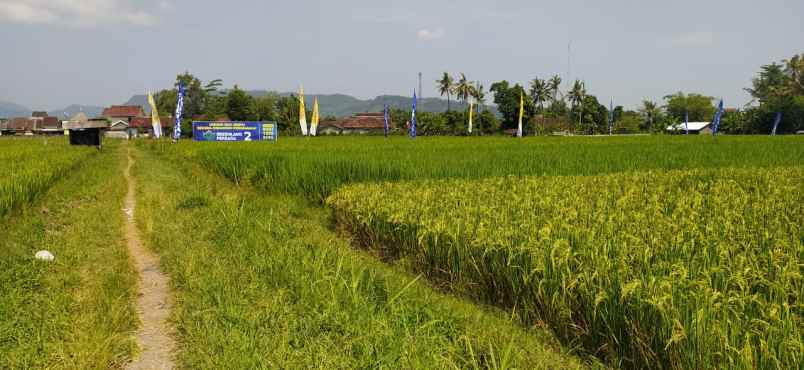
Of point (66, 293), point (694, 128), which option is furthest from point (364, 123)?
point (66, 293)

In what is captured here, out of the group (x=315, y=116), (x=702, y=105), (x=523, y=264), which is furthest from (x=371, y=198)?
(x=702, y=105)

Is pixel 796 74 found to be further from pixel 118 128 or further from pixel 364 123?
pixel 118 128

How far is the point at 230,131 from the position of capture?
25938 millimetres

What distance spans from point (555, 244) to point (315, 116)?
31668mm

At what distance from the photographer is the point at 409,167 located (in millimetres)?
9703

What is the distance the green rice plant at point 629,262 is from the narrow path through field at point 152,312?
84.0 inches

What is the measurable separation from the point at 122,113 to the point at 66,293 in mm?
95806

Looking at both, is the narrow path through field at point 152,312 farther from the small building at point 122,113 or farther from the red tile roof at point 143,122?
the small building at point 122,113

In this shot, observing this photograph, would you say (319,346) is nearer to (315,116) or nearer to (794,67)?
(315,116)

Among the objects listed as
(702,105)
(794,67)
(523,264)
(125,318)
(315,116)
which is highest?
(794,67)

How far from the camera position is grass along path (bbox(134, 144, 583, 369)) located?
2828 millimetres

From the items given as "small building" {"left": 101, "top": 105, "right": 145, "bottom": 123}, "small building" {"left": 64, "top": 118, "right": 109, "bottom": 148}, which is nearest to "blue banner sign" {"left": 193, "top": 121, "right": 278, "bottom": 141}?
"small building" {"left": 64, "top": 118, "right": 109, "bottom": 148}

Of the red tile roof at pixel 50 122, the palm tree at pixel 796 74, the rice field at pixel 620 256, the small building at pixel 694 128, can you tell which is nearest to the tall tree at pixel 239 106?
the red tile roof at pixel 50 122

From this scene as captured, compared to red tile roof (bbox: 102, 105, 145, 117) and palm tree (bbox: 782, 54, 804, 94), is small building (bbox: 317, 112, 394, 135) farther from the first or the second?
palm tree (bbox: 782, 54, 804, 94)
